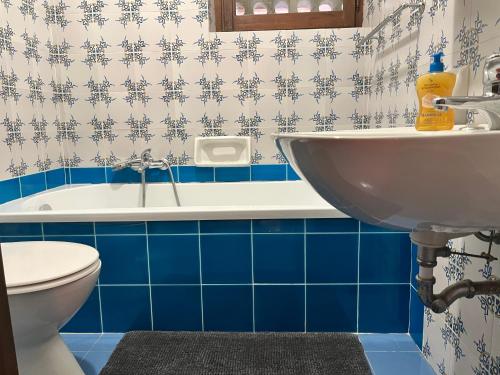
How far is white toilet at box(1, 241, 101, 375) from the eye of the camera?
102cm

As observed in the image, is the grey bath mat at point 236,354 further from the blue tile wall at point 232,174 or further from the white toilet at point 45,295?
the blue tile wall at point 232,174

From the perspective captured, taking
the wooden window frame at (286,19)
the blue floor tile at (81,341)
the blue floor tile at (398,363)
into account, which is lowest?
the blue floor tile at (398,363)

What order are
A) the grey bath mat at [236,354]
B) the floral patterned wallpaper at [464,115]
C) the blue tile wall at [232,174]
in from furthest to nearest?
the blue tile wall at [232,174]
the grey bath mat at [236,354]
the floral patterned wallpaper at [464,115]

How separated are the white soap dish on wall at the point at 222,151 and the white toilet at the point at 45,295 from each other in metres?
1.13

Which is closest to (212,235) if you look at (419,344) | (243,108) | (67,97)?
(419,344)

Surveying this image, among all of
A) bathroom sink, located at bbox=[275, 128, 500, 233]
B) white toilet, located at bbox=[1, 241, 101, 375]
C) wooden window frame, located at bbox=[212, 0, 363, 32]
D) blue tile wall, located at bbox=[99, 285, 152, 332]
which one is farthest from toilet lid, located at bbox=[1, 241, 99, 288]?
wooden window frame, located at bbox=[212, 0, 363, 32]

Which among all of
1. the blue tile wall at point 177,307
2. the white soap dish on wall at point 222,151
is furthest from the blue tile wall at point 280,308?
the white soap dish on wall at point 222,151

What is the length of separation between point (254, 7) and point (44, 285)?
6.42 feet

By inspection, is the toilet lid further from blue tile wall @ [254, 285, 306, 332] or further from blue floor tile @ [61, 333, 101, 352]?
blue tile wall @ [254, 285, 306, 332]

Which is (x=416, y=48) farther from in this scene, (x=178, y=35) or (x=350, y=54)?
(x=178, y=35)

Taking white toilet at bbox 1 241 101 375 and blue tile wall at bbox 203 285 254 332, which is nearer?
white toilet at bbox 1 241 101 375

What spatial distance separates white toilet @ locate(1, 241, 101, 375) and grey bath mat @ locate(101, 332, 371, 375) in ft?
0.78

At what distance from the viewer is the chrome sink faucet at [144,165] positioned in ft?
7.59

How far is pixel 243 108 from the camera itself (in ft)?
7.61
